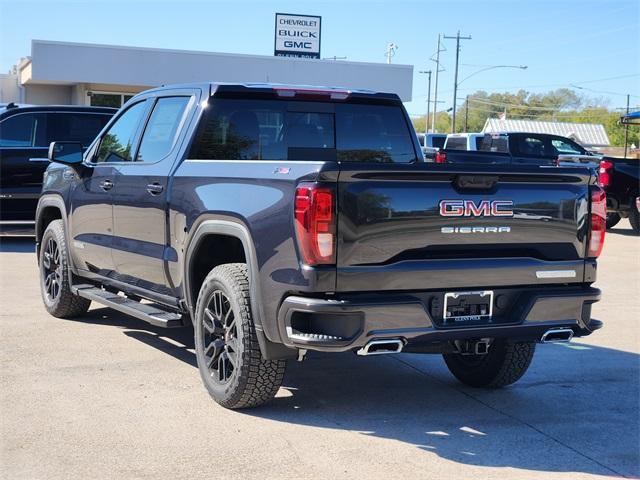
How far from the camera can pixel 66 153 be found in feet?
24.3

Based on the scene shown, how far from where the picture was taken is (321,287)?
4.59m

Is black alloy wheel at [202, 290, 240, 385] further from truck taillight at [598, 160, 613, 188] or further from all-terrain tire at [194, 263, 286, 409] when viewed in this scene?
truck taillight at [598, 160, 613, 188]

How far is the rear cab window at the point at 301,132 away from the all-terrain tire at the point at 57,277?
2.34 metres

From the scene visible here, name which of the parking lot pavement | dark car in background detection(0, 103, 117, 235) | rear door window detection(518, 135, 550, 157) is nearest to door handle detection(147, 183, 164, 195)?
the parking lot pavement

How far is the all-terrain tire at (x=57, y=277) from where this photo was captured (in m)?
7.79

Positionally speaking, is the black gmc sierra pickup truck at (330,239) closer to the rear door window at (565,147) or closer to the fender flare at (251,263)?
the fender flare at (251,263)

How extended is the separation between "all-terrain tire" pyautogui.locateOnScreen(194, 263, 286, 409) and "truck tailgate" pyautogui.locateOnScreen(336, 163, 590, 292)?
2.38ft

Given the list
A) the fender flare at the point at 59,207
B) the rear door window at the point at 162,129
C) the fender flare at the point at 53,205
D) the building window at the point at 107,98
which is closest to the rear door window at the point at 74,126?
the fender flare at the point at 53,205

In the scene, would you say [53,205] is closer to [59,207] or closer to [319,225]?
[59,207]

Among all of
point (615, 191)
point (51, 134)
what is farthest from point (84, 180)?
point (615, 191)

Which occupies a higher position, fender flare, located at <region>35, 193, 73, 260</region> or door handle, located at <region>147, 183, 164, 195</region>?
door handle, located at <region>147, 183, 164, 195</region>

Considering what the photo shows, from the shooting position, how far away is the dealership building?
3138cm

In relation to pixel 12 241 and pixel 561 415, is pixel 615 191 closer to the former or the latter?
pixel 12 241

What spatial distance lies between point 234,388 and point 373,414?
0.87 metres
